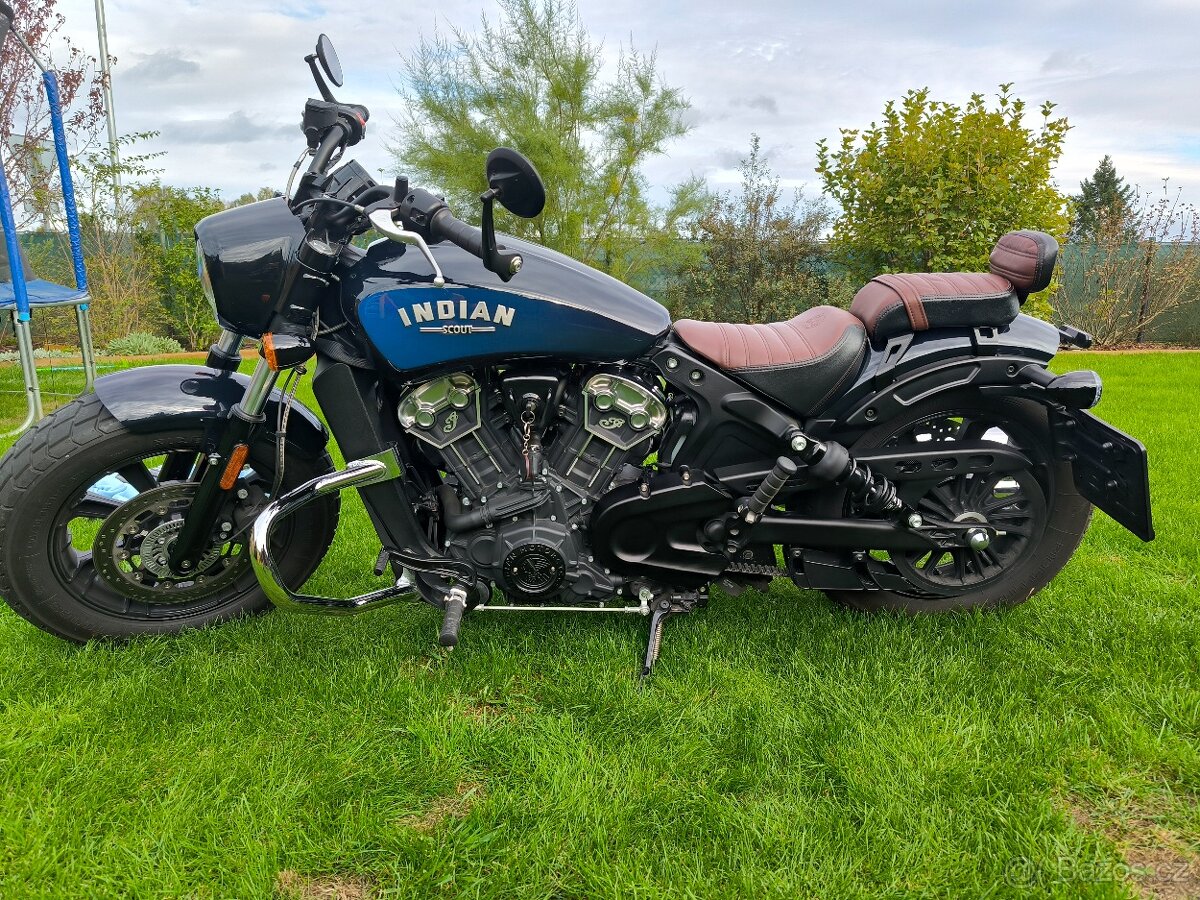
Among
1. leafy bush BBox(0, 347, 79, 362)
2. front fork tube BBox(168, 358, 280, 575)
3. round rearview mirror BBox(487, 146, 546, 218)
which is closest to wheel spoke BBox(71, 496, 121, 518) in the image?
front fork tube BBox(168, 358, 280, 575)

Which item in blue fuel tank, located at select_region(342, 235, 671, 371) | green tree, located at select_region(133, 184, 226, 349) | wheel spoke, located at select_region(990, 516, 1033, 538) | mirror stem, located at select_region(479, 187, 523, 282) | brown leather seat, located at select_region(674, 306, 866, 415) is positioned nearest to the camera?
mirror stem, located at select_region(479, 187, 523, 282)

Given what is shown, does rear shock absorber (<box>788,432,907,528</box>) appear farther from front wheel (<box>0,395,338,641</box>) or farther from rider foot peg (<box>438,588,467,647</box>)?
front wheel (<box>0,395,338,641</box>)

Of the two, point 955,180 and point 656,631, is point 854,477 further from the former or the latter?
point 955,180

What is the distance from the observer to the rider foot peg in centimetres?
245

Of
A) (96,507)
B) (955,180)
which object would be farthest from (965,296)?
(955,180)

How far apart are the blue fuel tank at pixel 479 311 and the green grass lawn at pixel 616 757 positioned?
1.11 metres

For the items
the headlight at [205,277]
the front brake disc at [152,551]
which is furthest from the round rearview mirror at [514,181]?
the front brake disc at [152,551]

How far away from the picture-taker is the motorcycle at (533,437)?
2.38 meters

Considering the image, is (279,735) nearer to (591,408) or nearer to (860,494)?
(591,408)

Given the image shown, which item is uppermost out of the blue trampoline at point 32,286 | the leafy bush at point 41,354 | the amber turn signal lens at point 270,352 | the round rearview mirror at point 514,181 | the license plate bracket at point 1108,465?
the round rearview mirror at point 514,181

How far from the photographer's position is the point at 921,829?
1.96 metres

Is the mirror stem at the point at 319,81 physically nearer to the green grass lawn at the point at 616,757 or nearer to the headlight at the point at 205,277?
the headlight at the point at 205,277

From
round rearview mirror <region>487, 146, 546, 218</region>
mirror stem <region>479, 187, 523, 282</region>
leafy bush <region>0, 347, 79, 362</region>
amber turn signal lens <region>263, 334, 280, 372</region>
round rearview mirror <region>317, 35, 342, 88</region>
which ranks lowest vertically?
leafy bush <region>0, 347, 79, 362</region>

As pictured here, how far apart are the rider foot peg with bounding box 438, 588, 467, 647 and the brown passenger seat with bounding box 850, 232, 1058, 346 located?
1.67 meters
